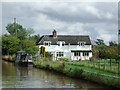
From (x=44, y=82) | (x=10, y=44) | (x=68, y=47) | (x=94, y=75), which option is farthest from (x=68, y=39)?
(x=94, y=75)

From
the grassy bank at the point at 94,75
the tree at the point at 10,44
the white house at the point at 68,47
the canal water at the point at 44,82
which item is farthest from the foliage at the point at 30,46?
the canal water at the point at 44,82

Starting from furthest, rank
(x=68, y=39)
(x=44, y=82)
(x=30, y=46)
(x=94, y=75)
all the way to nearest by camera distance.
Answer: (x=68, y=39)
(x=30, y=46)
(x=44, y=82)
(x=94, y=75)

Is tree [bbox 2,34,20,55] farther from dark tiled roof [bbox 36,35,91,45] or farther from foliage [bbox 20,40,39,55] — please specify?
dark tiled roof [bbox 36,35,91,45]

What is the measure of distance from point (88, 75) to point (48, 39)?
143ft

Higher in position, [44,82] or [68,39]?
[68,39]

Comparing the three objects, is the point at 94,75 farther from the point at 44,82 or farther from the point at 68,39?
the point at 68,39

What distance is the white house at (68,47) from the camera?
61.5 meters

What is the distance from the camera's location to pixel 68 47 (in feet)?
205

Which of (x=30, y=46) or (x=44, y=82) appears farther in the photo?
(x=30, y=46)

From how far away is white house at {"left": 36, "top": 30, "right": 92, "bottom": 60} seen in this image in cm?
6153

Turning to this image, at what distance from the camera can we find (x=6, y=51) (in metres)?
65.1

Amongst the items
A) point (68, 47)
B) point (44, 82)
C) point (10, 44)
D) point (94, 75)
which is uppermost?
point (10, 44)

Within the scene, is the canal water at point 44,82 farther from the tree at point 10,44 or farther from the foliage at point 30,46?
the tree at point 10,44

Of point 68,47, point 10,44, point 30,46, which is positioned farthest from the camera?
point 10,44
